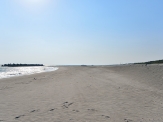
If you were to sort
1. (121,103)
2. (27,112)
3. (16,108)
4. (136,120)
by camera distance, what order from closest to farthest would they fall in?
(136,120) < (27,112) < (16,108) < (121,103)

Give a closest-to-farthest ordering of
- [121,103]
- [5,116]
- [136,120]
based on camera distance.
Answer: [136,120] → [5,116] → [121,103]

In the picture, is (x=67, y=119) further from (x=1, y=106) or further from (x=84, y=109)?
(x=1, y=106)

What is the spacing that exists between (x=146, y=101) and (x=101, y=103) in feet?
9.13

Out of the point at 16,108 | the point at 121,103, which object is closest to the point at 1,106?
the point at 16,108

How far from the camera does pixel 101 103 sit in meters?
9.25

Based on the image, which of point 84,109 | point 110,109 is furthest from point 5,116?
point 110,109

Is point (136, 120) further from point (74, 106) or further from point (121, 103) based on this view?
point (74, 106)

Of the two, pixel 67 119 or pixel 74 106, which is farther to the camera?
pixel 74 106

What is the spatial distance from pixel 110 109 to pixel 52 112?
283 centimetres

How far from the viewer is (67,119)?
6.68 m

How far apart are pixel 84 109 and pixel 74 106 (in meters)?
0.73

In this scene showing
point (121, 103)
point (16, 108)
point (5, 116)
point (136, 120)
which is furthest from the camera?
point (121, 103)

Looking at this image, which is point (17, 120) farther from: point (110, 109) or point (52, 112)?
point (110, 109)

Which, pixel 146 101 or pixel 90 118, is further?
pixel 146 101
